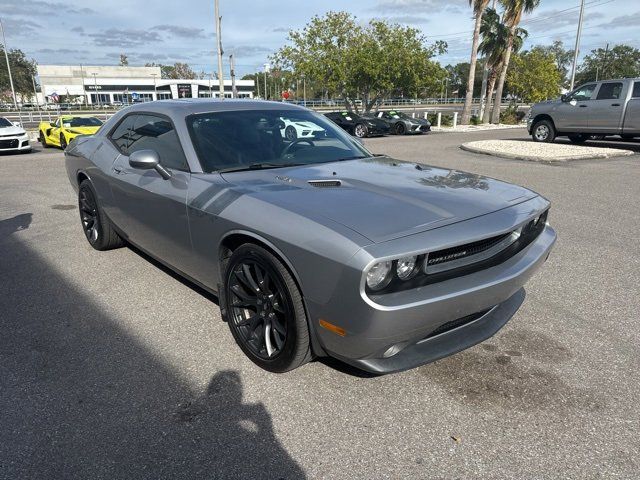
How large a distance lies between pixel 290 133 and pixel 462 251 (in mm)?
1901

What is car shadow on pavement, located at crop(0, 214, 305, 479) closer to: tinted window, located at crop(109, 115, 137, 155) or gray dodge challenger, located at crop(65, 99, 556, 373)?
gray dodge challenger, located at crop(65, 99, 556, 373)

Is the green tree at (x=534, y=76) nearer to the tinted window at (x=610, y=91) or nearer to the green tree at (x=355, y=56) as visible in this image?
the green tree at (x=355, y=56)

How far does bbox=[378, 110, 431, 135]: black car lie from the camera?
82.3 ft

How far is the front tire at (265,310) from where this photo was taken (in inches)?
98.0

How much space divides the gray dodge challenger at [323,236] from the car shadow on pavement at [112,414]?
1.50 feet

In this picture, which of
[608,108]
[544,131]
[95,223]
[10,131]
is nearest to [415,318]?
[95,223]

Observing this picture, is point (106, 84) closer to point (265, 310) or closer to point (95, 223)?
point (95, 223)

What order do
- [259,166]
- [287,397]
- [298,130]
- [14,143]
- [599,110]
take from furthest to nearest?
[14,143], [599,110], [298,130], [259,166], [287,397]

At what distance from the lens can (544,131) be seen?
16.3 meters

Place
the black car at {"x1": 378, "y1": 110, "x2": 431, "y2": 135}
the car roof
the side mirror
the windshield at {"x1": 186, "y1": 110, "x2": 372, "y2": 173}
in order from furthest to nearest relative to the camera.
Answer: the black car at {"x1": 378, "y1": 110, "x2": 431, "y2": 135} → the car roof → the windshield at {"x1": 186, "y1": 110, "x2": 372, "y2": 173} → the side mirror

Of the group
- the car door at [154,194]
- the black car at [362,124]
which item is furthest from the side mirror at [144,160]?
the black car at [362,124]

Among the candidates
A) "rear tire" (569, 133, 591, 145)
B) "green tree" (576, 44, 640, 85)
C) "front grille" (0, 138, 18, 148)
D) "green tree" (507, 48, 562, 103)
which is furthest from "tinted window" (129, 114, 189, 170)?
"green tree" (576, 44, 640, 85)

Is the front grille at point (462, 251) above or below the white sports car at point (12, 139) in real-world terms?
above

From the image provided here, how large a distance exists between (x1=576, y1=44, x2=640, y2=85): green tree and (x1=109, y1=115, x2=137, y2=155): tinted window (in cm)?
10961
